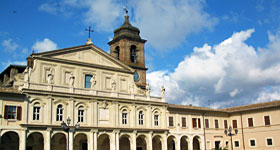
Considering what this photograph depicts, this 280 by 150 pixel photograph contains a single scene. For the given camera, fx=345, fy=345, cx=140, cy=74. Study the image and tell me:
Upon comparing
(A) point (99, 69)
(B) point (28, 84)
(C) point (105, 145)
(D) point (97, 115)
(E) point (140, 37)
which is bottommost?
(C) point (105, 145)

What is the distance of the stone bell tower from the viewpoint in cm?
4916

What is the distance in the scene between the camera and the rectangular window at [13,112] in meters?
32.0

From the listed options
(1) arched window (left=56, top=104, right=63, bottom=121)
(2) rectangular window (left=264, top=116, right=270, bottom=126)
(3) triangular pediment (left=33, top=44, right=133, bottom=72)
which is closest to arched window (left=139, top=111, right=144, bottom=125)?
(3) triangular pediment (left=33, top=44, right=133, bottom=72)

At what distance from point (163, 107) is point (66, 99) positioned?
1331 cm

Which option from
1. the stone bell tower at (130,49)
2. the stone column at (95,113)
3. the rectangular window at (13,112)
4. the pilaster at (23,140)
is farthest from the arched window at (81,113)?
the stone bell tower at (130,49)

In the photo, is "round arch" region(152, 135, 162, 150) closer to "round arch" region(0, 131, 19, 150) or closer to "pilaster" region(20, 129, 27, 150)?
"round arch" region(0, 131, 19, 150)

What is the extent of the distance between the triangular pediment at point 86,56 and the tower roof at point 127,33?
8794mm

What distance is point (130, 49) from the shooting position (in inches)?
1973

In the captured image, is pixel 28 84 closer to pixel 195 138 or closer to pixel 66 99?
pixel 66 99

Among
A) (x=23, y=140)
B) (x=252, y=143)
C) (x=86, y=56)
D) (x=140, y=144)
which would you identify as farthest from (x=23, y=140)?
(x=252, y=143)

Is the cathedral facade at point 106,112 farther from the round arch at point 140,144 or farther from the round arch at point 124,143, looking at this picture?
the round arch at point 140,144

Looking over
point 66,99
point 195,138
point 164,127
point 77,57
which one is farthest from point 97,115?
point 195,138

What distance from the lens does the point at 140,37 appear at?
51.8 metres

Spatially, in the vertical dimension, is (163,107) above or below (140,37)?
below
